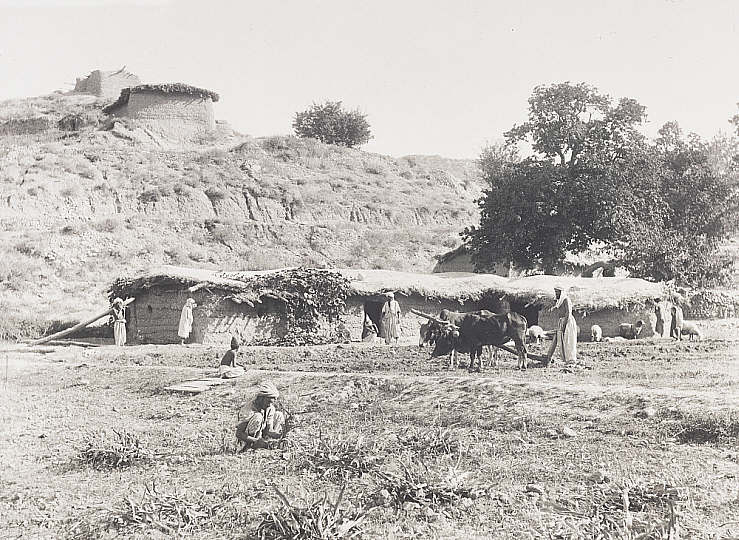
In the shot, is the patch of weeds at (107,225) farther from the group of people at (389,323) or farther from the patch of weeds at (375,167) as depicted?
the patch of weeds at (375,167)

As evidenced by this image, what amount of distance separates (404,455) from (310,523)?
2.28m

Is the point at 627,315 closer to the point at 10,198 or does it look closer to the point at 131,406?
the point at 131,406

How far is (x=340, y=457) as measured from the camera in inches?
307

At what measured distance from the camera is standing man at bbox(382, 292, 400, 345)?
752 inches

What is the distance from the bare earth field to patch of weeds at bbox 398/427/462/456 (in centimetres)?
3

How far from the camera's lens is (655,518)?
6098 millimetres

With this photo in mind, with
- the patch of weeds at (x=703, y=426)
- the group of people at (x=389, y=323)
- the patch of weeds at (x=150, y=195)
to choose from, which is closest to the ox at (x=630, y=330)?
the group of people at (x=389, y=323)

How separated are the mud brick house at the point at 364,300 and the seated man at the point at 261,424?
9655mm

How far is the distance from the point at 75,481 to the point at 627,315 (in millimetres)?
16328

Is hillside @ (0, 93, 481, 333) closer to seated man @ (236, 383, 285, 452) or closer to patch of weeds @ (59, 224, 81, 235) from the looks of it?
patch of weeds @ (59, 224, 81, 235)

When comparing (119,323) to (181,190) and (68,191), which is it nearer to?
(68,191)

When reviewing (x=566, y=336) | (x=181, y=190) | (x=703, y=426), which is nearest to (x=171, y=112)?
(x=181, y=190)

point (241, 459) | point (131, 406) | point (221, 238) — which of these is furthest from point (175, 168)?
point (241, 459)

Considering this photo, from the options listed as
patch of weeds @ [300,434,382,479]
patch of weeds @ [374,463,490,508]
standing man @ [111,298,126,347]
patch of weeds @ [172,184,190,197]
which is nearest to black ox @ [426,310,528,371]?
patch of weeds @ [300,434,382,479]
